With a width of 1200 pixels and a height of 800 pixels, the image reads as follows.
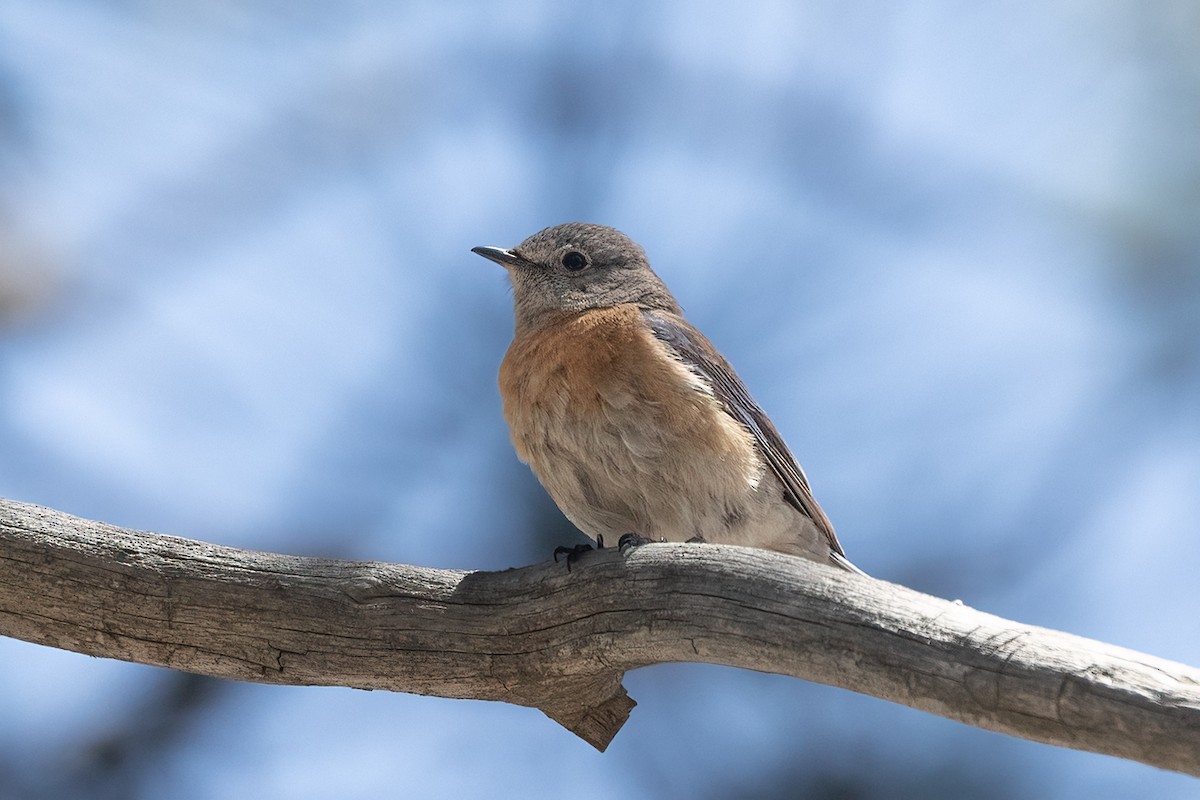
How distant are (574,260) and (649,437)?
1.47m

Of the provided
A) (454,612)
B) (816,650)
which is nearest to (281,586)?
(454,612)

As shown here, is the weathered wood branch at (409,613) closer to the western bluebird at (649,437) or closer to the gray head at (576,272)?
the western bluebird at (649,437)

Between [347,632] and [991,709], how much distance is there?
6.52 feet

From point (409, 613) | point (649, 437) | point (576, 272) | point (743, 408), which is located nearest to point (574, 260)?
point (576, 272)

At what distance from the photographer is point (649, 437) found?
4.66 m

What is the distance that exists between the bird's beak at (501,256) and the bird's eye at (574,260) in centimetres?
23

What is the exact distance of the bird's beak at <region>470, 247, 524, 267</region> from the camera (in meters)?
5.87

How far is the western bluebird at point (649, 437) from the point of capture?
4.70 meters

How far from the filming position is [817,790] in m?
6.36

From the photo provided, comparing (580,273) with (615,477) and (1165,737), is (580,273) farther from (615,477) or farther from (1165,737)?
(1165,737)

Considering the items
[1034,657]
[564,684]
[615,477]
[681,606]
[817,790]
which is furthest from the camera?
[817,790]

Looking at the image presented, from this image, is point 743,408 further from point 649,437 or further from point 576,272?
point 576,272

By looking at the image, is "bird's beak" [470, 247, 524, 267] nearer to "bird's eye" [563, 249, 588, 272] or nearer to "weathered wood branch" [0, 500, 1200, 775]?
"bird's eye" [563, 249, 588, 272]

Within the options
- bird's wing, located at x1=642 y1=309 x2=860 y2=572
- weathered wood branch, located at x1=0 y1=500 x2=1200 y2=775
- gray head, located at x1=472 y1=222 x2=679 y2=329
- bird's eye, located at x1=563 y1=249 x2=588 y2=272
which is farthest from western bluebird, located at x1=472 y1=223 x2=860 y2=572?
weathered wood branch, located at x1=0 y1=500 x2=1200 y2=775
